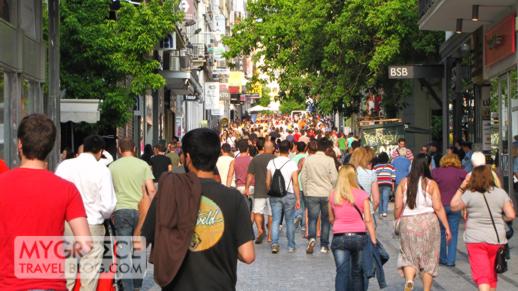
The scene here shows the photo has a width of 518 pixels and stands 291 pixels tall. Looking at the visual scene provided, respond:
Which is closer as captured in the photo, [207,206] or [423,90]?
[207,206]

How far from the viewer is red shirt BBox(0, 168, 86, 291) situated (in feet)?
17.0

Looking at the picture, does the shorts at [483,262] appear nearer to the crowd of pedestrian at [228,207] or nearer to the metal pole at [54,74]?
the crowd of pedestrian at [228,207]

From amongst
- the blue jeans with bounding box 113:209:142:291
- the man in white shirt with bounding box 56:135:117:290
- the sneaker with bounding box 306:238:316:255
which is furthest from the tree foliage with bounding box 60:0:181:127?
the man in white shirt with bounding box 56:135:117:290

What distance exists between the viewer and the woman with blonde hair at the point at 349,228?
393 inches

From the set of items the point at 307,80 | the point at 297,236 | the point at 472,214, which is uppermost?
the point at 307,80

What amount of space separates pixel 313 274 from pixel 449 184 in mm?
2282

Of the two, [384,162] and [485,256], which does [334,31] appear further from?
[485,256]

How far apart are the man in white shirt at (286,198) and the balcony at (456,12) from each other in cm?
690

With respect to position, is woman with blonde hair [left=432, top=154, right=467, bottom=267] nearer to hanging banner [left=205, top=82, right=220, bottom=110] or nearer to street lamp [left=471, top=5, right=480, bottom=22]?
street lamp [left=471, top=5, right=480, bottom=22]

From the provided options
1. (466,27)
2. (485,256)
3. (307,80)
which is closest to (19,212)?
(485,256)

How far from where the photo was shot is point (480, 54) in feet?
83.3

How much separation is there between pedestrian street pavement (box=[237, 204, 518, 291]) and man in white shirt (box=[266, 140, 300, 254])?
293mm

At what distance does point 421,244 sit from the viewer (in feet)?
33.9

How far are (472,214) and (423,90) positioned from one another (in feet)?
93.0
